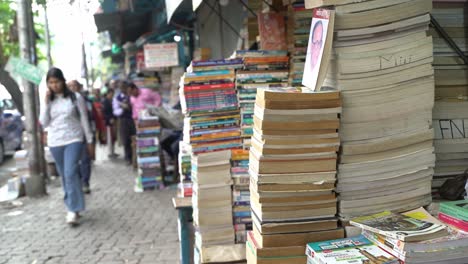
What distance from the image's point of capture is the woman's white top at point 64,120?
584 cm

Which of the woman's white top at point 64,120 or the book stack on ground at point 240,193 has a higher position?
the woman's white top at point 64,120

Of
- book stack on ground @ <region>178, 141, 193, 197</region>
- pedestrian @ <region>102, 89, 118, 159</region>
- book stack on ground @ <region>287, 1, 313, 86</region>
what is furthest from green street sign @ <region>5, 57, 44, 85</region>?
book stack on ground @ <region>287, 1, 313, 86</region>

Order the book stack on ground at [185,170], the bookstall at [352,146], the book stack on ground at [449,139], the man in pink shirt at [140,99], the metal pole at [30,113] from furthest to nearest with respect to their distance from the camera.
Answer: the man in pink shirt at [140,99] → the metal pole at [30,113] → the book stack on ground at [185,170] → the book stack on ground at [449,139] → the bookstall at [352,146]

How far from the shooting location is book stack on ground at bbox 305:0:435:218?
2270mm

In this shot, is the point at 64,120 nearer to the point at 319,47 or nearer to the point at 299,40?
the point at 299,40

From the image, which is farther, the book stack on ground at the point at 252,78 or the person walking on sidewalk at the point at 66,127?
the person walking on sidewalk at the point at 66,127

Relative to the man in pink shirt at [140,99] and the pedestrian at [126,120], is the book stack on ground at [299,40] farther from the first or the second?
the pedestrian at [126,120]

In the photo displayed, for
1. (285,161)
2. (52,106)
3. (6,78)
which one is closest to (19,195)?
(6,78)

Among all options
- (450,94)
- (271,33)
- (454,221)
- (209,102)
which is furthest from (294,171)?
(271,33)

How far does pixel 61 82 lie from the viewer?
5809mm

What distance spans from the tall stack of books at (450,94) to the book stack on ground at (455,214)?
0.34 meters

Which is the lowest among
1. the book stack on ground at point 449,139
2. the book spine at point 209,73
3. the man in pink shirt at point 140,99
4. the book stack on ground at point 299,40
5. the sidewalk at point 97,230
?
the sidewalk at point 97,230

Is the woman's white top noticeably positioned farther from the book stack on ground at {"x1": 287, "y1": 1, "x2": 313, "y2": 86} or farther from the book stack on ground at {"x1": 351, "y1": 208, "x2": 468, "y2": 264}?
the book stack on ground at {"x1": 351, "y1": 208, "x2": 468, "y2": 264}

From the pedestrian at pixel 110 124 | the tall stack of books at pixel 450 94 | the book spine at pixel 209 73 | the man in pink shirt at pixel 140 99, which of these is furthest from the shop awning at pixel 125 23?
the tall stack of books at pixel 450 94
